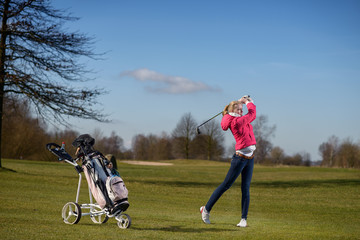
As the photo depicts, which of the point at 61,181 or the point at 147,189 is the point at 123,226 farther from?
the point at 61,181

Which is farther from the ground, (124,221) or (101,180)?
(101,180)

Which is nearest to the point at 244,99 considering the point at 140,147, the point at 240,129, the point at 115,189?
the point at 240,129

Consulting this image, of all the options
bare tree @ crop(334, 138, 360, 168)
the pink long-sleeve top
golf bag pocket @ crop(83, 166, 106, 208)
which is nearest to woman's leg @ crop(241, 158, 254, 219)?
the pink long-sleeve top

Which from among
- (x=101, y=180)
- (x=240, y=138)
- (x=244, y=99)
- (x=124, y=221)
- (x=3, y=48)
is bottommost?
(x=124, y=221)

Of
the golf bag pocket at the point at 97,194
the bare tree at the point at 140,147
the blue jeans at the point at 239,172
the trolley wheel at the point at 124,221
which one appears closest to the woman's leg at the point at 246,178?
the blue jeans at the point at 239,172

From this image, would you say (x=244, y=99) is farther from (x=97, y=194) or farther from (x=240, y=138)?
(x=97, y=194)

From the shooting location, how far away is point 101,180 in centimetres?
757

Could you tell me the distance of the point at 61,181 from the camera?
22.9 m

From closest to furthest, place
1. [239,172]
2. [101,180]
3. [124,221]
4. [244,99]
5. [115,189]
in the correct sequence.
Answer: [115,189]
[101,180]
[124,221]
[239,172]
[244,99]

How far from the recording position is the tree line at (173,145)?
50.1m

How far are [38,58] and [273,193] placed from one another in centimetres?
1452

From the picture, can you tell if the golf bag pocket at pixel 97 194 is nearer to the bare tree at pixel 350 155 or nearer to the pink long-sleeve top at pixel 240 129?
the pink long-sleeve top at pixel 240 129

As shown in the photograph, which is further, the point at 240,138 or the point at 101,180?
the point at 240,138

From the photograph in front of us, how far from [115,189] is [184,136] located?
7489 cm
